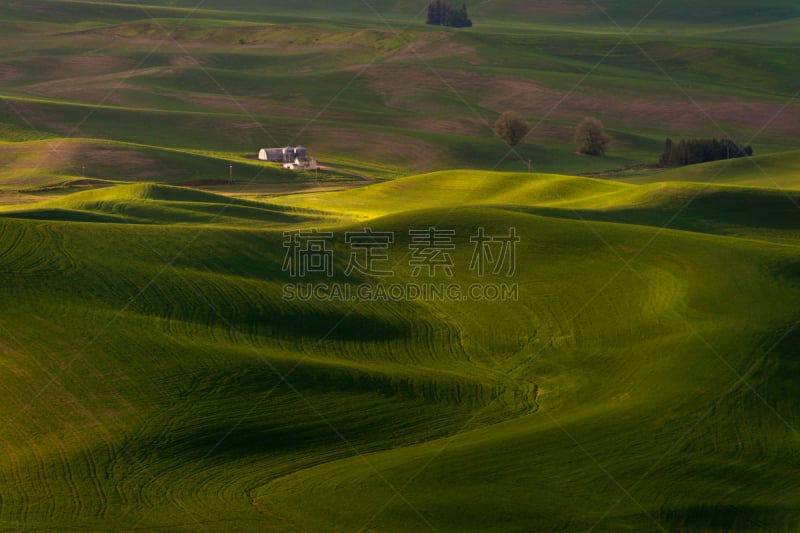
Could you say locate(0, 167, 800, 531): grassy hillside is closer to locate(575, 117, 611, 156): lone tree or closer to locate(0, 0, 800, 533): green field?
locate(0, 0, 800, 533): green field

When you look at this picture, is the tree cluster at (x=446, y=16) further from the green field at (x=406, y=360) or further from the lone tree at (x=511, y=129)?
the green field at (x=406, y=360)

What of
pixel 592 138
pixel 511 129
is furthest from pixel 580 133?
pixel 511 129

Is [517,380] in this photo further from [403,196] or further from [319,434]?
[403,196]

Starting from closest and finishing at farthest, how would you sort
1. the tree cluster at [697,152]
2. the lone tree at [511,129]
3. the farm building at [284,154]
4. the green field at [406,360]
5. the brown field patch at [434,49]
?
the green field at [406,360], the farm building at [284,154], the tree cluster at [697,152], the lone tree at [511,129], the brown field patch at [434,49]

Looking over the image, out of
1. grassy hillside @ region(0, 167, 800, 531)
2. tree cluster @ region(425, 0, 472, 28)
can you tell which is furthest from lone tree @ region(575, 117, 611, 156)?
tree cluster @ region(425, 0, 472, 28)

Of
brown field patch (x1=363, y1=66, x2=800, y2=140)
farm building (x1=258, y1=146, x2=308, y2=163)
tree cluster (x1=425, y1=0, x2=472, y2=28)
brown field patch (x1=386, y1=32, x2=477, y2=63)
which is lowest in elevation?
farm building (x1=258, y1=146, x2=308, y2=163)

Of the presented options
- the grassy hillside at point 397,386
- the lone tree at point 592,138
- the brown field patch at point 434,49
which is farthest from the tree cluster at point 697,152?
the brown field patch at point 434,49

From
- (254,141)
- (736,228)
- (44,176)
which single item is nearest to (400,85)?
(254,141)

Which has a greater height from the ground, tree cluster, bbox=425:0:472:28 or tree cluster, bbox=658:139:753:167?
tree cluster, bbox=425:0:472:28
